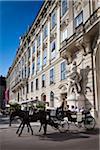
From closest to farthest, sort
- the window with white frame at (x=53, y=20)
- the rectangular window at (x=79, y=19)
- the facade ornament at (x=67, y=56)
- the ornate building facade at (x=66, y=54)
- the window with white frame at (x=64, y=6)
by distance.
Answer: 1. the ornate building facade at (x=66, y=54)
2. the rectangular window at (x=79, y=19)
3. the facade ornament at (x=67, y=56)
4. the window with white frame at (x=64, y=6)
5. the window with white frame at (x=53, y=20)

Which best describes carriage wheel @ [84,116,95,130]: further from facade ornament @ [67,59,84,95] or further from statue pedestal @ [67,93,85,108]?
facade ornament @ [67,59,84,95]

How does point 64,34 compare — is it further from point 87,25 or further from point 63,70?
point 87,25

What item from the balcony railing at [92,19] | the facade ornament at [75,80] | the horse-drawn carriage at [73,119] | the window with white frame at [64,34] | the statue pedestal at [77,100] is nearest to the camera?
the horse-drawn carriage at [73,119]

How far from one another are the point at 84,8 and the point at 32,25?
19.9 meters

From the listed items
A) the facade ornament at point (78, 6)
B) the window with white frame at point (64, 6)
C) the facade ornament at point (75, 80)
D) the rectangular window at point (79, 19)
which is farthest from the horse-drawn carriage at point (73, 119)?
the window with white frame at point (64, 6)

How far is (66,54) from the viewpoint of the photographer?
21.6 meters

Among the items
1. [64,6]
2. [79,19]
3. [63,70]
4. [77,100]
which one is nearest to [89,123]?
[77,100]

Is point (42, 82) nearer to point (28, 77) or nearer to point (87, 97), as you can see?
point (28, 77)

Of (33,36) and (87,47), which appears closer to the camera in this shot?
(87,47)

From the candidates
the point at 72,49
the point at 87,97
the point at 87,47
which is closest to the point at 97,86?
the point at 87,97

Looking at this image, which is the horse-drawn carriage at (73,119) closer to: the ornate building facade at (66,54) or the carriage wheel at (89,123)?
the carriage wheel at (89,123)

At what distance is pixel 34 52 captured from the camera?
37438 mm

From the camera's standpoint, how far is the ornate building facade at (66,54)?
57.0 ft

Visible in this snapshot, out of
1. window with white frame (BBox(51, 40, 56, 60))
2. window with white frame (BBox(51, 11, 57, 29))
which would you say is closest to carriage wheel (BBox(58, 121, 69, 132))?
window with white frame (BBox(51, 40, 56, 60))
